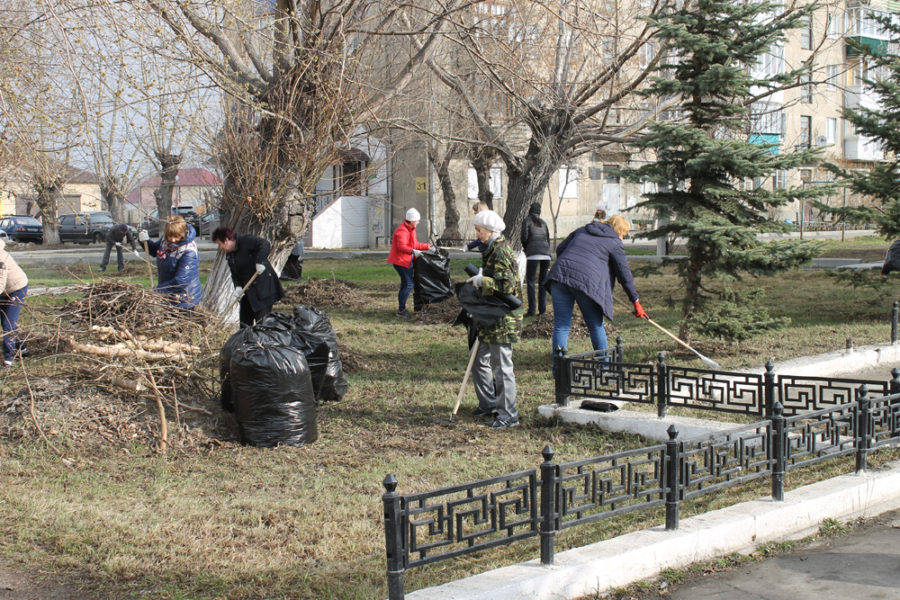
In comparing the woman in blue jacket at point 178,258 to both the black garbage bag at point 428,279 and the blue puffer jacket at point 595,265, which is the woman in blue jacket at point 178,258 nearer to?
the blue puffer jacket at point 595,265

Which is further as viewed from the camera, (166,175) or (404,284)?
(166,175)

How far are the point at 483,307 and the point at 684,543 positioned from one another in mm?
2934

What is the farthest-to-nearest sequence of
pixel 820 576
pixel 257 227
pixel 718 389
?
pixel 257 227, pixel 718 389, pixel 820 576

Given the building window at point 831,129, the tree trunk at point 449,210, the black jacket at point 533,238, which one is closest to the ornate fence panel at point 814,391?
the black jacket at point 533,238

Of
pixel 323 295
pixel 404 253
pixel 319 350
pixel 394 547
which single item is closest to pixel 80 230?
pixel 323 295

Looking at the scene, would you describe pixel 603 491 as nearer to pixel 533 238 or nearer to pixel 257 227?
pixel 257 227

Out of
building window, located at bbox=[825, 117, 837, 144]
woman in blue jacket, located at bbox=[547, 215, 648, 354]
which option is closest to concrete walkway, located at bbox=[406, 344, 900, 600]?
woman in blue jacket, located at bbox=[547, 215, 648, 354]

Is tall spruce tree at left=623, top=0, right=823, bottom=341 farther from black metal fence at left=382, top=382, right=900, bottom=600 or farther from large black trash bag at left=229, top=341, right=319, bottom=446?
large black trash bag at left=229, top=341, right=319, bottom=446

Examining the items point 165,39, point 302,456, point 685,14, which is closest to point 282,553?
point 302,456

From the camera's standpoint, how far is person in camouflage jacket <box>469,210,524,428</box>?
695cm

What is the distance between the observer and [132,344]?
6.64 m

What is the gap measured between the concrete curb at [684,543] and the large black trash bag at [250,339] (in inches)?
124

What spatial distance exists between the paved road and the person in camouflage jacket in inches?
111

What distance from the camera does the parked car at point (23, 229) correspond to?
130 feet
